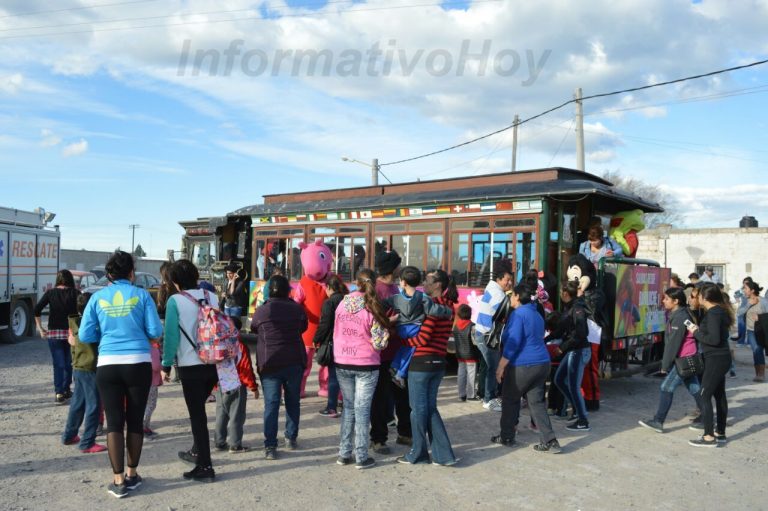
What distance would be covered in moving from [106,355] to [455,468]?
10.3 ft

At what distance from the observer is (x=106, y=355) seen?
16.2ft

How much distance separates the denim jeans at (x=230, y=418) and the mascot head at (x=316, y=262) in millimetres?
2034

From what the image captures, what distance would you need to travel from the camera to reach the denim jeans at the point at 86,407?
6.11 metres

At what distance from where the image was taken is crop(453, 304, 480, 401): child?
29.3ft

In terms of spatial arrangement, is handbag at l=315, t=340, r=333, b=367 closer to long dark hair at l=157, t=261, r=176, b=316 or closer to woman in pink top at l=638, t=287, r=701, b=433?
long dark hair at l=157, t=261, r=176, b=316

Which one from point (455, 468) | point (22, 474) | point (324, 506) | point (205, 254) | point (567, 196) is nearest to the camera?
point (324, 506)

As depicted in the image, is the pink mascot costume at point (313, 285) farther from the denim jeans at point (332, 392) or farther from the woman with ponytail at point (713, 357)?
the woman with ponytail at point (713, 357)

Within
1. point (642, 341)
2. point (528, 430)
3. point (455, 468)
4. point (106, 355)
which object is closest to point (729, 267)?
point (642, 341)

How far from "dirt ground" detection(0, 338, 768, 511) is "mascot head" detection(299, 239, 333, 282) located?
169 cm

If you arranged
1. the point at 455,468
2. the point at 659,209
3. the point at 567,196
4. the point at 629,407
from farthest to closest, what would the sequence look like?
the point at 659,209 → the point at 567,196 → the point at 629,407 → the point at 455,468

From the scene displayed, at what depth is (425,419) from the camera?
228 inches

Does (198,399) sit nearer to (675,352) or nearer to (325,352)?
(325,352)

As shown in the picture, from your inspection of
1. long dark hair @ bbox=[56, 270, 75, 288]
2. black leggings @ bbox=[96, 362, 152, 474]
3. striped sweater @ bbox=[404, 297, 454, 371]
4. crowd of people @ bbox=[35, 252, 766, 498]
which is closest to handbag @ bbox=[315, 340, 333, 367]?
crowd of people @ bbox=[35, 252, 766, 498]

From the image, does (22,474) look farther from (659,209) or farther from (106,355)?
Result: (659,209)
